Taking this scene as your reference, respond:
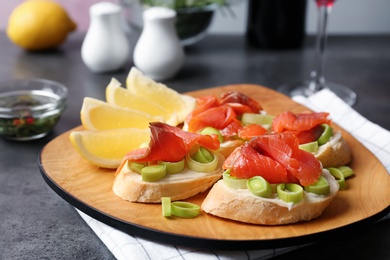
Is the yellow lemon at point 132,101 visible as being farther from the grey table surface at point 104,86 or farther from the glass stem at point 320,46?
the glass stem at point 320,46

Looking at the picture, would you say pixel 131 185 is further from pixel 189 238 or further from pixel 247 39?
pixel 247 39

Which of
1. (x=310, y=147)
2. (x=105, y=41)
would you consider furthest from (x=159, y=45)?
(x=310, y=147)

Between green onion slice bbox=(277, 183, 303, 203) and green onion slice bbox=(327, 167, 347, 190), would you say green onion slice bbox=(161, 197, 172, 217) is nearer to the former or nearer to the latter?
green onion slice bbox=(277, 183, 303, 203)

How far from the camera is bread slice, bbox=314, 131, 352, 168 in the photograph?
8.16ft

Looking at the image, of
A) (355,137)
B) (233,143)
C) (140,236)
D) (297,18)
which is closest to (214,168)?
(233,143)

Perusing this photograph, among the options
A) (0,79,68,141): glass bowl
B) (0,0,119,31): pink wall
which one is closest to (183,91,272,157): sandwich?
(0,79,68,141): glass bowl

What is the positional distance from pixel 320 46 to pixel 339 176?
4.48 ft

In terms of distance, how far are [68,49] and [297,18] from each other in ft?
4.46

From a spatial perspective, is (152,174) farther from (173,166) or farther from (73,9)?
(73,9)

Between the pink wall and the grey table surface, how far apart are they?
716 millimetres

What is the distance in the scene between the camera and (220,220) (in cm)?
215

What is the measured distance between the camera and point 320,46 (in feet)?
12.0

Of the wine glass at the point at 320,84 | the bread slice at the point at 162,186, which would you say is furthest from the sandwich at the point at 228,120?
→ the wine glass at the point at 320,84

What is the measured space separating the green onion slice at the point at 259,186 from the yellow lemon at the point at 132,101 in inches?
29.4
